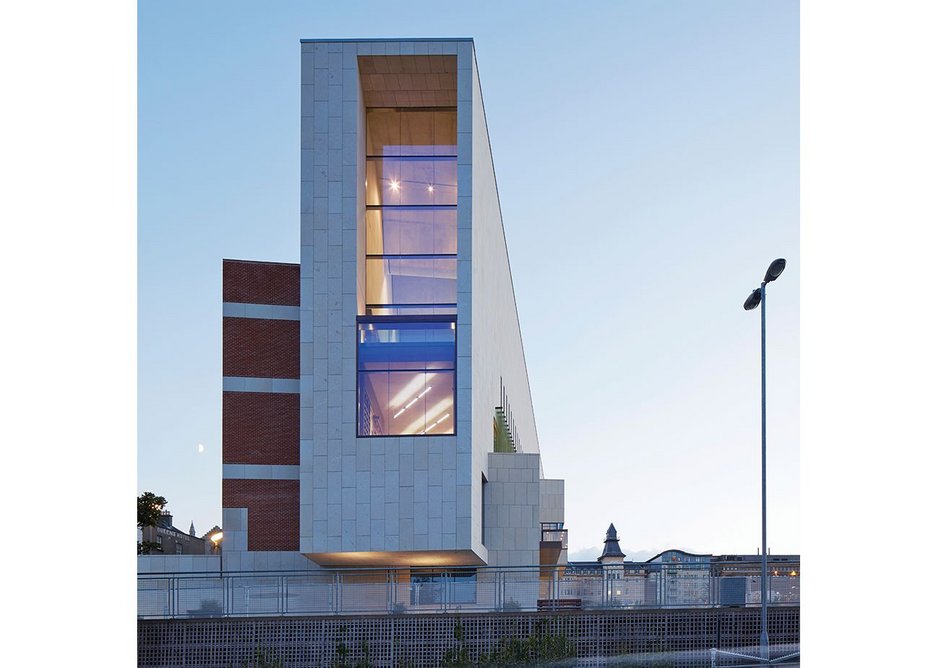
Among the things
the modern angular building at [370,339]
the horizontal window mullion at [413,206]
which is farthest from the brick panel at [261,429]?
the horizontal window mullion at [413,206]

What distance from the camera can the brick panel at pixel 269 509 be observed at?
25.5 metres

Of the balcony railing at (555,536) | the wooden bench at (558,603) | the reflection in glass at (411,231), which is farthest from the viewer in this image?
the balcony railing at (555,536)

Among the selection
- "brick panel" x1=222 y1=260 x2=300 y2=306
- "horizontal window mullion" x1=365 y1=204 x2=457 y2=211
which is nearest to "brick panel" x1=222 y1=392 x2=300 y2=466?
"brick panel" x1=222 y1=260 x2=300 y2=306

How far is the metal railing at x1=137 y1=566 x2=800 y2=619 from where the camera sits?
1816cm

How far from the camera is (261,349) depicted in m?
26.4

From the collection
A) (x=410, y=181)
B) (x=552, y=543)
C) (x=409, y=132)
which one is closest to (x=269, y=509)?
(x=410, y=181)

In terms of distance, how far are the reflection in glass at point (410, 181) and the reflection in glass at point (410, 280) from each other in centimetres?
167

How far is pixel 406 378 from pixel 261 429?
488cm

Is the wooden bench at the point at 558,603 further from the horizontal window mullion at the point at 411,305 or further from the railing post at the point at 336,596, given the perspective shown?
the horizontal window mullion at the point at 411,305

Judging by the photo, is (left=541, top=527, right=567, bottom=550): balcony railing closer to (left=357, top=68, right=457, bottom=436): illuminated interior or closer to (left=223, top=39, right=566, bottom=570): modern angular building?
→ (left=223, top=39, right=566, bottom=570): modern angular building

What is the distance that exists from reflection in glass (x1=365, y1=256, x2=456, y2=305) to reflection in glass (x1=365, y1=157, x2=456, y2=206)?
167cm

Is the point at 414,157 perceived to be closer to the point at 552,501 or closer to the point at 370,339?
the point at 370,339
